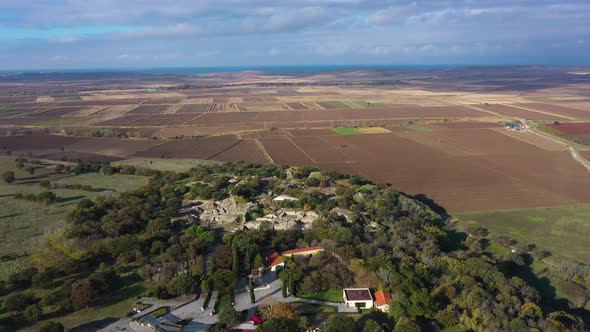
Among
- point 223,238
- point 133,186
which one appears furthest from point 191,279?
point 133,186

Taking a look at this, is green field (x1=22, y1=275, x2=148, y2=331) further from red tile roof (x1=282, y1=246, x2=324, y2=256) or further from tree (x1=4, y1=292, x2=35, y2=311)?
red tile roof (x1=282, y1=246, x2=324, y2=256)

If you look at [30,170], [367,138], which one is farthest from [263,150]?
[30,170]

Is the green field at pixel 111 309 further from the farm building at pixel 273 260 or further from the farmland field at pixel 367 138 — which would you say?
the farmland field at pixel 367 138

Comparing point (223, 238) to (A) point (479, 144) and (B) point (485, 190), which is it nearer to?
(B) point (485, 190)

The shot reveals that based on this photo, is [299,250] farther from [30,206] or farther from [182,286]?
[30,206]

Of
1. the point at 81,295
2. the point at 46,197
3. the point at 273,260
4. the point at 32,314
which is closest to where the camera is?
the point at 32,314
